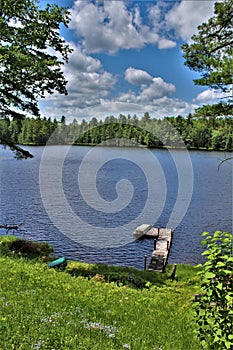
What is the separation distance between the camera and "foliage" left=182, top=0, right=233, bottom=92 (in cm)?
1516

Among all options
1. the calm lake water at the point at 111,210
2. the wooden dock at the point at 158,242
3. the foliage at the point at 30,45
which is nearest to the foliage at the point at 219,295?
the foliage at the point at 30,45

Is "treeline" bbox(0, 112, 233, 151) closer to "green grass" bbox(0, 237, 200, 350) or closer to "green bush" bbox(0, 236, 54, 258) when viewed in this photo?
"green bush" bbox(0, 236, 54, 258)

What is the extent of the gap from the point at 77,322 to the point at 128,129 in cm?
6469

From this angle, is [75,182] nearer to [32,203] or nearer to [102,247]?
[32,203]

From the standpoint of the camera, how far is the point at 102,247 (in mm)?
27016

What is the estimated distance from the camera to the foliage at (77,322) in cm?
477

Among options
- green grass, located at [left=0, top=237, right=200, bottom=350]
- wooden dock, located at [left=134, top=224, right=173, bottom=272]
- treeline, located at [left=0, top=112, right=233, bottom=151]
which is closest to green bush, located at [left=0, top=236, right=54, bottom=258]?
treeline, located at [left=0, top=112, right=233, bottom=151]

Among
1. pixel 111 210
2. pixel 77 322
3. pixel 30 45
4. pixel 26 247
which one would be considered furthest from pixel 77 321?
pixel 111 210

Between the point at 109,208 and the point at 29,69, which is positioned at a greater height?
the point at 29,69

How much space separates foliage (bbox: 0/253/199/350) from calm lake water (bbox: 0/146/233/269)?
14.3 m

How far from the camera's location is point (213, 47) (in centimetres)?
1625

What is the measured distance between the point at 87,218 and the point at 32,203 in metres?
8.45

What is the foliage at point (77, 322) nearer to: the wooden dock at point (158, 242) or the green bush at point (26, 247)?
the green bush at point (26, 247)

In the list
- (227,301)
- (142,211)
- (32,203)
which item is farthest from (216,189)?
(227,301)
